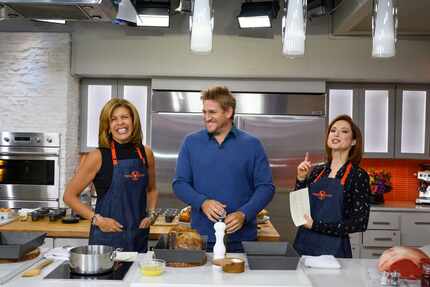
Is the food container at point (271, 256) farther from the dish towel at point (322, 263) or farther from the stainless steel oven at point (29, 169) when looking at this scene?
the stainless steel oven at point (29, 169)

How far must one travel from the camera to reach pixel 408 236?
5316mm

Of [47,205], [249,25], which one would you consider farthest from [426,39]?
[47,205]

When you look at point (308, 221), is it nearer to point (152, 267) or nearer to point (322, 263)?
point (322, 263)

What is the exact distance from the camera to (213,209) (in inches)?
106

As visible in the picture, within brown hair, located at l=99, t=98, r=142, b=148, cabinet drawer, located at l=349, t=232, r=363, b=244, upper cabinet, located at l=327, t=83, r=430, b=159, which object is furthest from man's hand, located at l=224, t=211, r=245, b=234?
upper cabinet, located at l=327, t=83, r=430, b=159

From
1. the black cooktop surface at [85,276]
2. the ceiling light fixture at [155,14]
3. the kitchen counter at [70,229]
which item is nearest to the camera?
the black cooktop surface at [85,276]

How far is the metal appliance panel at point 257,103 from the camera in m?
5.52

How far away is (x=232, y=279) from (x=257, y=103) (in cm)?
363

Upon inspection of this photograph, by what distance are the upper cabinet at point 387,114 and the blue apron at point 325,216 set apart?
2.94 metres

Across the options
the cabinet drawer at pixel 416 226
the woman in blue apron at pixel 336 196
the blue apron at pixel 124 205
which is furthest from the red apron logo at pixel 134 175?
the cabinet drawer at pixel 416 226

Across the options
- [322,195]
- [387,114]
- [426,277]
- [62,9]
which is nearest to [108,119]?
[62,9]

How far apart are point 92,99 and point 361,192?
12.3ft

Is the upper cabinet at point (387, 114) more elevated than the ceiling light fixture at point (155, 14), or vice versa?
the ceiling light fixture at point (155, 14)

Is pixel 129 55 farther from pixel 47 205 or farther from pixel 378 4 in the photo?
pixel 378 4
